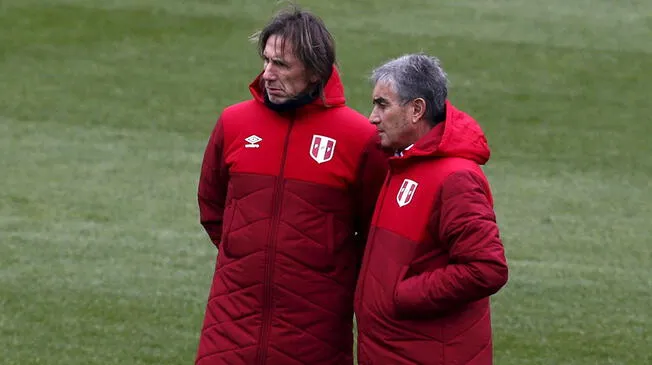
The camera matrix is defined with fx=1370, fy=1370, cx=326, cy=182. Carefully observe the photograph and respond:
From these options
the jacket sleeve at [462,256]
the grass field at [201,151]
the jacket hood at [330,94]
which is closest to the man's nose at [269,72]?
the jacket hood at [330,94]

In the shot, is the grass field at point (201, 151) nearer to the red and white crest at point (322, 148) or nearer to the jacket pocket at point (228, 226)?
the jacket pocket at point (228, 226)

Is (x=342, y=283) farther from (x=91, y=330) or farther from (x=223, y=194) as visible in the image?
(x=91, y=330)

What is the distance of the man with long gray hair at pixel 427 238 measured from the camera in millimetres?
3996

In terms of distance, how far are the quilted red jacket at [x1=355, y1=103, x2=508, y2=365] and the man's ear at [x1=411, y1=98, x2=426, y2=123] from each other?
2.6 inches

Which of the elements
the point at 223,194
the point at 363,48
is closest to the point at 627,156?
the point at 363,48

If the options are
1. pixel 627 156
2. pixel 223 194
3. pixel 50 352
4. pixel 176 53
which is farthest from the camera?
pixel 176 53

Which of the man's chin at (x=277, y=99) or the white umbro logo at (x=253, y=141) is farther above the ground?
the man's chin at (x=277, y=99)

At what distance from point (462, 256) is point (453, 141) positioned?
354mm

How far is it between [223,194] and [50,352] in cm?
251

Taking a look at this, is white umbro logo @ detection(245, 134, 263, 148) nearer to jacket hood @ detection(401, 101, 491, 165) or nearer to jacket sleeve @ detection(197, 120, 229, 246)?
jacket sleeve @ detection(197, 120, 229, 246)

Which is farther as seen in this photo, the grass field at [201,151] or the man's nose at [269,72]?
the grass field at [201,151]

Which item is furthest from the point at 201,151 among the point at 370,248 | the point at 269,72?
the point at 370,248

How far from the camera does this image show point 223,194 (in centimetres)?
479

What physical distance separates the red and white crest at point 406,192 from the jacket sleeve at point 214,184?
0.72 meters
